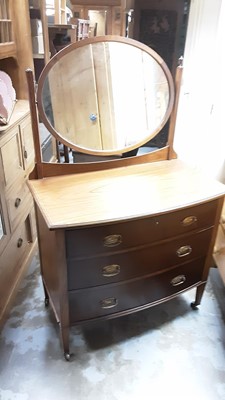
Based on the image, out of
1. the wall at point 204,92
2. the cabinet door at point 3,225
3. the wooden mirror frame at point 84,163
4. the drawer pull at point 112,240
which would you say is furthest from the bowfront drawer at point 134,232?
the wall at point 204,92

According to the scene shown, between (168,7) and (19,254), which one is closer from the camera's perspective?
(19,254)

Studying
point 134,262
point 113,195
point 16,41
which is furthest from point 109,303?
point 16,41

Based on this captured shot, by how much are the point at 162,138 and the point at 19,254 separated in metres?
1.03

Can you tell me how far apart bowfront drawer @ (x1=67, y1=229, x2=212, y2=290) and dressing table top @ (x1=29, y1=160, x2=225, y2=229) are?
0.18 metres

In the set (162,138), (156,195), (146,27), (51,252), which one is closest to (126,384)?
(51,252)

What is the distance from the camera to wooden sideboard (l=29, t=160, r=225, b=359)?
104 centimetres

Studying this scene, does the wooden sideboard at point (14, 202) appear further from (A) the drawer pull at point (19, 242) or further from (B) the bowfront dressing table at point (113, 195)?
(B) the bowfront dressing table at point (113, 195)

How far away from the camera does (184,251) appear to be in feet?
4.22

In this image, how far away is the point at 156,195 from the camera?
3.77ft

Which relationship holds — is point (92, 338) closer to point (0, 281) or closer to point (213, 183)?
point (0, 281)

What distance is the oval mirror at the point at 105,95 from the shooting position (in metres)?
Answer: 1.14

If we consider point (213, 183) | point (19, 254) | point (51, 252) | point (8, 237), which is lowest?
point (19, 254)

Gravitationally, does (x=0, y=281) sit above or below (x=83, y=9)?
below

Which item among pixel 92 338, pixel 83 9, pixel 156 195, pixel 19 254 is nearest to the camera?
pixel 156 195
